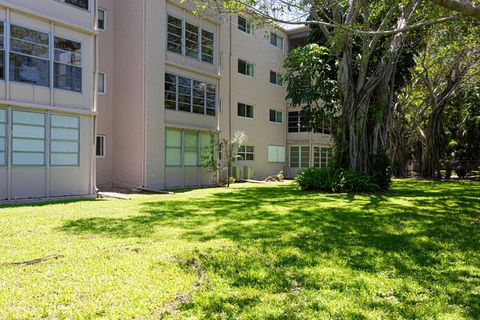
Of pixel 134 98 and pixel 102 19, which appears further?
pixel 102 19

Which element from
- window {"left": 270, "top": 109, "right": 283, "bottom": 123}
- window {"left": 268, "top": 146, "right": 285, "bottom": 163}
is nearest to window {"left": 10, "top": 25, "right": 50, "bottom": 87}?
window {"left": 268, "top": 146, "right": 285, "bottom": 163}

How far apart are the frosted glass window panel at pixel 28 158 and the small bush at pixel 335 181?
31.2ft

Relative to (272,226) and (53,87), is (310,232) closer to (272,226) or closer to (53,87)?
(272,226)

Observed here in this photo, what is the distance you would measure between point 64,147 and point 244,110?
12.4 metres

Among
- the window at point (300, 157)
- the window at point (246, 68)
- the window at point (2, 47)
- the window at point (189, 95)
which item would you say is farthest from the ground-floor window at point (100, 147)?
the window at point (300, 157)

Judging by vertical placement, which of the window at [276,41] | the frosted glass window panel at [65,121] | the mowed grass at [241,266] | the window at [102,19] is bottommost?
the mowed grass at [241,266]

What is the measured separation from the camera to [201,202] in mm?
11539

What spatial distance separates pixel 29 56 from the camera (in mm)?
11273

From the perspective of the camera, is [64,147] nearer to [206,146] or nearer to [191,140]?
[191,140]

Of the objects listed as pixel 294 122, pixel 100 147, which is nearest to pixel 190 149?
pixel 100 147

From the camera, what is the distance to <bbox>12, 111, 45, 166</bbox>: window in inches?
432

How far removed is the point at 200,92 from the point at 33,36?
8198 millimetres

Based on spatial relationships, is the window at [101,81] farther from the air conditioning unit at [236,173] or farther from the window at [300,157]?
the window at [300,157]

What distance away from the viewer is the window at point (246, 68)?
22.4m
